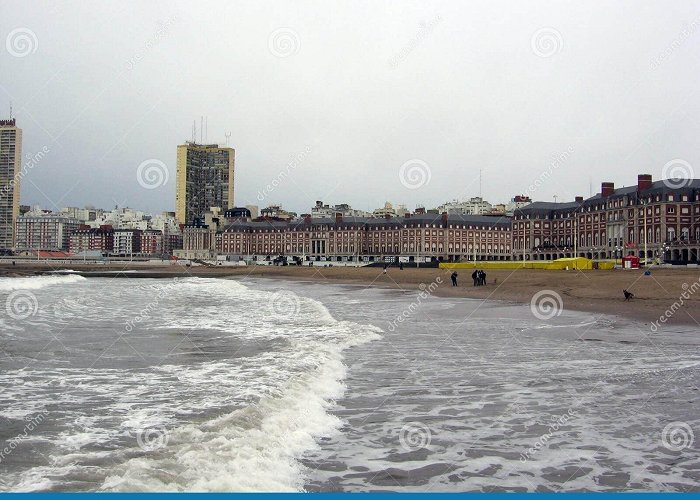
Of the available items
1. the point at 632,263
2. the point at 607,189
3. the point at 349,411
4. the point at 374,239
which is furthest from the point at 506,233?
the point at 349,411

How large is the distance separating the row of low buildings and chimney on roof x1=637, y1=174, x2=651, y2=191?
156 millimetres

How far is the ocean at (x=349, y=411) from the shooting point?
702 cm

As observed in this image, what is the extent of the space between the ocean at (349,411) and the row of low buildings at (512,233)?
78353mm

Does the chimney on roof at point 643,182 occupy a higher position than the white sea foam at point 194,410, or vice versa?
the chimney on roof at point 643,182

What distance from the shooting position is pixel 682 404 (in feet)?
33.7

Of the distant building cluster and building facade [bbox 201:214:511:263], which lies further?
building facade [bbox 201:214:511:263]

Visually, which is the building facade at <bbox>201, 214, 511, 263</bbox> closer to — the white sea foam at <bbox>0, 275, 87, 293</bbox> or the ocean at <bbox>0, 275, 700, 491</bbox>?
the white sea foam at <bbox>0, 275, 87, 293</bbox>

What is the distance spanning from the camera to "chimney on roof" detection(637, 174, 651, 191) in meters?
101

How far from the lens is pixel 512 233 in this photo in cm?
13725

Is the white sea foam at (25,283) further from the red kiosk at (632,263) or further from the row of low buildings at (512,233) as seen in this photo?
the row of low buildings at (512,233)

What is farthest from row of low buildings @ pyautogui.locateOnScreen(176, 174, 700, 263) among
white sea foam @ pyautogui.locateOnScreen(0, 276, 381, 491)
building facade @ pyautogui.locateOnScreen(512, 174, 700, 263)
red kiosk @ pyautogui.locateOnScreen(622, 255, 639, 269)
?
white sea foam @ pyautogui.locateOnScreen(0, 276, 381, 491)

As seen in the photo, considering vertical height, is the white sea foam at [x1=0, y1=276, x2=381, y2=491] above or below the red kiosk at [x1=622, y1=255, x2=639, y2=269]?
below

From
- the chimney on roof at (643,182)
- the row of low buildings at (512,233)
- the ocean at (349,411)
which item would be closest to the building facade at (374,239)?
the row of low buildings at (512,233)

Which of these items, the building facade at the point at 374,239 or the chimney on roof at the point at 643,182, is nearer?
the chimney on roof at the point at 643,182
